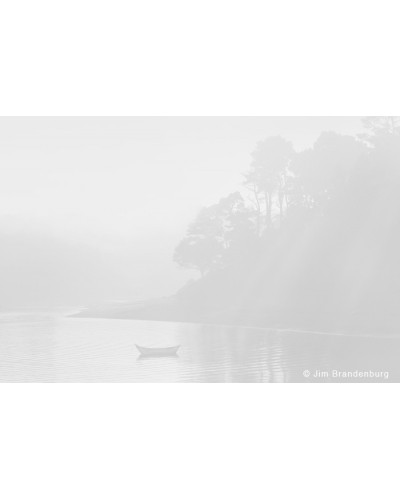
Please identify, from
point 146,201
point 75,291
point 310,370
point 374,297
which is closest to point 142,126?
point 146,201

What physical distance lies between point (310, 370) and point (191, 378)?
12.1 feet

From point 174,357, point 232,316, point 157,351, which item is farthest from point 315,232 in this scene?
point 157,351

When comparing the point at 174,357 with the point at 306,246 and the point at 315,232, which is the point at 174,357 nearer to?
the point at 306,246

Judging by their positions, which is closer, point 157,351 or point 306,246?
point 157,351

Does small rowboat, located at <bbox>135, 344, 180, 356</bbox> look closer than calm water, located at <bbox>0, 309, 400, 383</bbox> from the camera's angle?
No

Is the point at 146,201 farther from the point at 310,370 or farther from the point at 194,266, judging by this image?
the point at 310,370

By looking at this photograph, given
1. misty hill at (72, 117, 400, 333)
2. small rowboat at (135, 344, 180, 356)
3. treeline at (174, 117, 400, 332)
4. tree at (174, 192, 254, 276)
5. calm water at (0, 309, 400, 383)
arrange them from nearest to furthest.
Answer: calm water at (0, 309, 400, 383) < small rowboat at (135, 344, 180, 356) < tree at (174, 192, 254, 276) < misty hill at (72, 117, 400, 333) < treeline at (174, 117, 400, 332)

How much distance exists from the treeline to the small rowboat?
318 centimetres

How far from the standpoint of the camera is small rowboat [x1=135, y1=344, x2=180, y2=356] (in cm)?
1867

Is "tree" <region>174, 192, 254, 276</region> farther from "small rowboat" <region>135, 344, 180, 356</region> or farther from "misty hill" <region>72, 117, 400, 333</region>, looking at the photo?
"small rowboat" <region>135, 344, 180, 356</region>

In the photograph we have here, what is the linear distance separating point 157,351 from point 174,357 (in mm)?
622

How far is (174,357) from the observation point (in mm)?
19016

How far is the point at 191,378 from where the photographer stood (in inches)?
646

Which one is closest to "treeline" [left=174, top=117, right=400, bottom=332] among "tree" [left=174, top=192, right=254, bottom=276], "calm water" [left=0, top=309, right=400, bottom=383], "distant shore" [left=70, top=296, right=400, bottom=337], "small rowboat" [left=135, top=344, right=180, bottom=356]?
"tree" [left=174, top=192, right=254, bottom=276]
